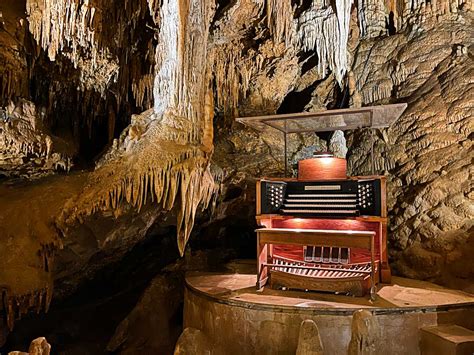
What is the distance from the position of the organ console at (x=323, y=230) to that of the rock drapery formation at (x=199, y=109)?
4.04ft

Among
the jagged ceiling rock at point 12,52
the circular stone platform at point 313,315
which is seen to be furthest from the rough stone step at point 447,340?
the jagged ceiling rock at point 12,52

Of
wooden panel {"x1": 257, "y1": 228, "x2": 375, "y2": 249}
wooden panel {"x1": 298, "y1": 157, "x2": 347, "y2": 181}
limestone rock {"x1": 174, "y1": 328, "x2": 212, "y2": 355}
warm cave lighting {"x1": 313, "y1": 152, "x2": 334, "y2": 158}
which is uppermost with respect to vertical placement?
warm cave lighting {"x1": 313, "y1": 152, "x2": 334, "y2": 158}

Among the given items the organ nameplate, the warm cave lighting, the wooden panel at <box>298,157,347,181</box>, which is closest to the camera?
the organ nameplate

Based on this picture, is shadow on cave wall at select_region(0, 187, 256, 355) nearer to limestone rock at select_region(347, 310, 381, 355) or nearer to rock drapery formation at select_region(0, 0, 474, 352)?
rock drapery formation at select_region(0, 0, 474, 352)

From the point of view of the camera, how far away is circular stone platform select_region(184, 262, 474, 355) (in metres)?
4.97

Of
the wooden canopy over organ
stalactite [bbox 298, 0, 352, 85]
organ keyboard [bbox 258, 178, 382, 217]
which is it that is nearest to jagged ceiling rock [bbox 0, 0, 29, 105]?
the wooden canopy over organ

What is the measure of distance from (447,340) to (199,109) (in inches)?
192

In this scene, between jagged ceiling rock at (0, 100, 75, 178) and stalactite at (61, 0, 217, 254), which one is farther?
jagged ceiling rock at (0, 100, 75, 178)

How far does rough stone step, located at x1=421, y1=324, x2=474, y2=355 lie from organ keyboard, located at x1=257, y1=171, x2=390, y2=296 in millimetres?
997

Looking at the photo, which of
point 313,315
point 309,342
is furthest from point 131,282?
point 309,342

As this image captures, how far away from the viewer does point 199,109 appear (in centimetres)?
674

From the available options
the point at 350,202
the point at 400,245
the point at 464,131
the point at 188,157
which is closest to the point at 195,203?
the point at 188,157

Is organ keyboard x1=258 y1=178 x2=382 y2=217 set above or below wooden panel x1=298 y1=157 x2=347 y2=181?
below

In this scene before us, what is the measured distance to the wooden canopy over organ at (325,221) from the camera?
6062 mm
